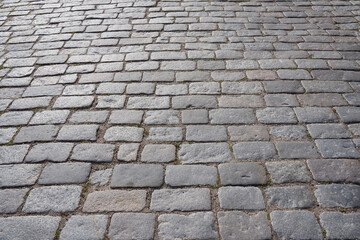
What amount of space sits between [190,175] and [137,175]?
0.39 m

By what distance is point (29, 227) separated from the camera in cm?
204

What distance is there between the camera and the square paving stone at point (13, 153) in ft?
8.38

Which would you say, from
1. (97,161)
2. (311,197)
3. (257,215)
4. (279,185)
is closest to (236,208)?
(257,215)

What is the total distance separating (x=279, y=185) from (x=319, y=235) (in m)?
0.43

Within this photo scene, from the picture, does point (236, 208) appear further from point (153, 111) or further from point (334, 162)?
point (153, 111)

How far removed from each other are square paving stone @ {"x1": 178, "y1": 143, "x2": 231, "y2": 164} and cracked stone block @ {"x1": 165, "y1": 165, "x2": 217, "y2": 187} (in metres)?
0.08

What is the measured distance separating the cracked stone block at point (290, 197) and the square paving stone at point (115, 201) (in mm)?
882

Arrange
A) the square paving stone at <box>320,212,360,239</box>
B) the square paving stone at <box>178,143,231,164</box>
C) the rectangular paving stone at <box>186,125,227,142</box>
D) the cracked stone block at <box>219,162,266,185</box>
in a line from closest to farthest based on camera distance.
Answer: the square paving stone at <box>320,212,360,239</box> < the cracked stone block at <box>219,162,266,185</box> < the square paving stone at <box>178,143,231,164</box> < the rectangular paving stone at <box>186,125,227,142</box>

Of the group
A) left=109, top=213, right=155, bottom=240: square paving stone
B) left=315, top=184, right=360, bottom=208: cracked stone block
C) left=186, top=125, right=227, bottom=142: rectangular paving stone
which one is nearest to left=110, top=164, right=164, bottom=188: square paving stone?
left=109, top=213, right=155, bottom=240: square paving stone

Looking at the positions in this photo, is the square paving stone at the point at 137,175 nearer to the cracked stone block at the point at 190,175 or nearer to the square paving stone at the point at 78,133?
the cracked stone block at the point at 190,175

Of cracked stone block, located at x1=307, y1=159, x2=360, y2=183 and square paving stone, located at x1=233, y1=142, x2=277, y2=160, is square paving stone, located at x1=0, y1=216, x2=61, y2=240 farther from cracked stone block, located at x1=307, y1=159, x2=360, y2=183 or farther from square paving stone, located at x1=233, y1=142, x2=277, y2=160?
cracked stone block, located at x1=307, y1=159, x2=360, y2=183

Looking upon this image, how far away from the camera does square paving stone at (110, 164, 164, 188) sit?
231 centimetres

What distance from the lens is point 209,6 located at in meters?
5.46

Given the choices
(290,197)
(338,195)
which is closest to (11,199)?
(290,197)
